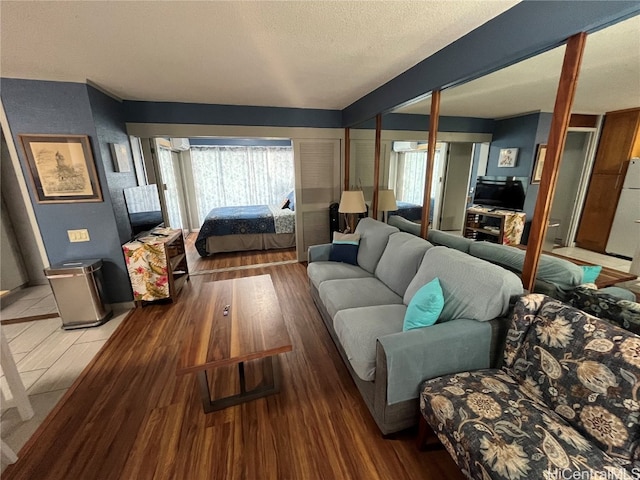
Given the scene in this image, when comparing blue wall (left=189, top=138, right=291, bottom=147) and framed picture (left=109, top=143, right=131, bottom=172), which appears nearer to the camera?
framed picture (left=109, top=143, right=131, bottom=172)

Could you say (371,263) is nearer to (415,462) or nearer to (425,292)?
(425,292)

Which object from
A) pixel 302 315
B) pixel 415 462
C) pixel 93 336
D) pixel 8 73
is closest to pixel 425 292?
Result: pixel 415 462

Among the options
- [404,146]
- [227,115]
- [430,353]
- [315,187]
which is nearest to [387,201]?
[404,146]

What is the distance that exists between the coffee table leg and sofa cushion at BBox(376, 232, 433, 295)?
1.22 meters

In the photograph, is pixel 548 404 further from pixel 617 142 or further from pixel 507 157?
pixel 507 157

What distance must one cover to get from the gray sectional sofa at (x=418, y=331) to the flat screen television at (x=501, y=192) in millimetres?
627

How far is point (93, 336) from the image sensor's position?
2.58 m

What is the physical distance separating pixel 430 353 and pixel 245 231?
4154 mm

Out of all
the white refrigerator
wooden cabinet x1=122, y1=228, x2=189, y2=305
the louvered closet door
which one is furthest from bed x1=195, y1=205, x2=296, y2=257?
the white refrigerator

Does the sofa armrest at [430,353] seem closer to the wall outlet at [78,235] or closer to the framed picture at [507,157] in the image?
the framed picture at [507,157]

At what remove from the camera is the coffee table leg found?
1.72 meters

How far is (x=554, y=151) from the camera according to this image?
55.2 inches

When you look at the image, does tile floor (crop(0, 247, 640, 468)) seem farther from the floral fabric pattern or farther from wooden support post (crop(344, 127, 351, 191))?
wooden support post (crop(344, 127, 351, 191))

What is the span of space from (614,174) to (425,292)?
1.30 m
